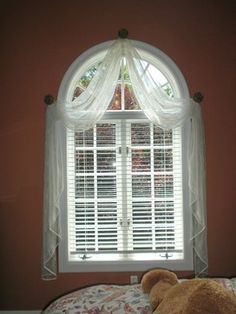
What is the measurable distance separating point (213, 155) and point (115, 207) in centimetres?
96

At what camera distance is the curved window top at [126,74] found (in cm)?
294

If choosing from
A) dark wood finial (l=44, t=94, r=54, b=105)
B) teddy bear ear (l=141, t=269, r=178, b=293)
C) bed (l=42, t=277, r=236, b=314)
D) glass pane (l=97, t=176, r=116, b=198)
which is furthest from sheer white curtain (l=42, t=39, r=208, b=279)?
teddy bear ear (l=141, t=269, r=178, b=293)

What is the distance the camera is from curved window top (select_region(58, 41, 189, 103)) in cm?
294

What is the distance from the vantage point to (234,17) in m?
2.96

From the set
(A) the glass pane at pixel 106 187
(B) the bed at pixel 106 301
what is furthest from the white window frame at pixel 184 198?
(B) the bed at pixel 106 301

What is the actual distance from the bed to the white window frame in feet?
3.38

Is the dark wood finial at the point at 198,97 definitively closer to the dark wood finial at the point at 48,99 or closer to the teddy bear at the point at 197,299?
the dark wood finial at the point at 48,99

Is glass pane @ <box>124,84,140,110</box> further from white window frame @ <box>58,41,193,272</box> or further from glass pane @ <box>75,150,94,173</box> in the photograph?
glass pane @ <box>75,150,94,173</box>

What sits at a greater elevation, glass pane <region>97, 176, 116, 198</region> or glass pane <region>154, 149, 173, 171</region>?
glass pane <region>154, 149, 173, 171</region>

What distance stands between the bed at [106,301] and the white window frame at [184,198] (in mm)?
1030

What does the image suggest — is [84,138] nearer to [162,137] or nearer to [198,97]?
[162,137]

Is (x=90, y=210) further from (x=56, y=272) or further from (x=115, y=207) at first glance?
(x=56, y=272)

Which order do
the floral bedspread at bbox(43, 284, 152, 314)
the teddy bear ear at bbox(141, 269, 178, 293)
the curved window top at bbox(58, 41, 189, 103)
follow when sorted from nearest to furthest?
1. the floral bedspread at bbox(43, 284, 152, 314)
2. the teddy bear ear at bbox(141, 269, 178, 293)
3. the curved window top at bbox(58, 41, 189, 103)

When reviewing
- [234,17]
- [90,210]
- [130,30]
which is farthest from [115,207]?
[234,17]
